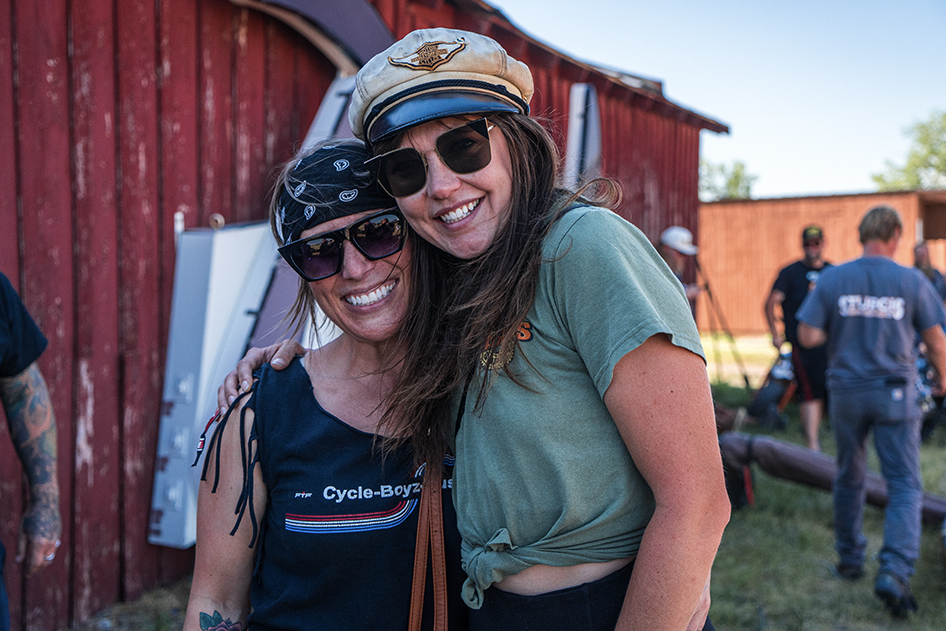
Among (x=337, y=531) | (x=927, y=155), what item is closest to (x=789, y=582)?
(x=337, y=531)

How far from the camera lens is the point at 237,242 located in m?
3.90

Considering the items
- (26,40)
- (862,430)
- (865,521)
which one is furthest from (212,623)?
(865,521)

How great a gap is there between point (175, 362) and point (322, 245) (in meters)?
2.72

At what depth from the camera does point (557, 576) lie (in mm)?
1318

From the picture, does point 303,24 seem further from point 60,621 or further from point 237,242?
point 60,621

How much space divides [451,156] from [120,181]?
9.96ft

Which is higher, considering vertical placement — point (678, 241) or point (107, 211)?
point (107, 211)

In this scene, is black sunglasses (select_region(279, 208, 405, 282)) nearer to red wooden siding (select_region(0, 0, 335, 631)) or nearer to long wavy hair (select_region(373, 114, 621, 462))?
long wavy hair (select_region(373, 114, 621, 462))

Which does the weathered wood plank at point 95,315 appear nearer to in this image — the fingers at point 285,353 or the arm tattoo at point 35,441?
the arm tattoo at point 35,441

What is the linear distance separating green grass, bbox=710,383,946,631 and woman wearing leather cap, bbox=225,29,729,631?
325 centimetres

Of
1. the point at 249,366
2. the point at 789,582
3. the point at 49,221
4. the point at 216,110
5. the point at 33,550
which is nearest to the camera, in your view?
the point at 249,366

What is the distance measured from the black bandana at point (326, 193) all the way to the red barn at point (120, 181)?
7.76 feet

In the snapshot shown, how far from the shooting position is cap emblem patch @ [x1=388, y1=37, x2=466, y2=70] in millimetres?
1366

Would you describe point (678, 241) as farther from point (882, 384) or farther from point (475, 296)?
point (475, 296)
